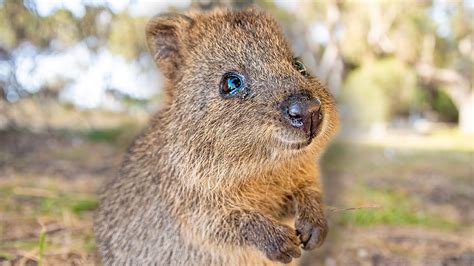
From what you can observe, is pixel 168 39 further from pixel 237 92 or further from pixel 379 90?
pixel 379 90

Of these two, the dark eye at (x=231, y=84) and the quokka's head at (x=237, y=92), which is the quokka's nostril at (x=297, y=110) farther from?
the dark eye at (x=231, y=84)

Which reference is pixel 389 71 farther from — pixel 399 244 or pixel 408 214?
pixel 399 244

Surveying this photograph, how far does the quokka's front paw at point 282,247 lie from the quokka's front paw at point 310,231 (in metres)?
0.09

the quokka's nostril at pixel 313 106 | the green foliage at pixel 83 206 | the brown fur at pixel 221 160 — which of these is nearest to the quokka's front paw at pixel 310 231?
the brown fur at pixel 221 160

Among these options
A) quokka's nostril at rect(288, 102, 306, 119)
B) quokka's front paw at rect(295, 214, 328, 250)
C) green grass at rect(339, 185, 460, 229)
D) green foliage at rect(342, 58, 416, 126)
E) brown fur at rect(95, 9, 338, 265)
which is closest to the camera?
quokka's nostril at rect(288, 102, 306, 119)

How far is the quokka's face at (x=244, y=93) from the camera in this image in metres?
1.67

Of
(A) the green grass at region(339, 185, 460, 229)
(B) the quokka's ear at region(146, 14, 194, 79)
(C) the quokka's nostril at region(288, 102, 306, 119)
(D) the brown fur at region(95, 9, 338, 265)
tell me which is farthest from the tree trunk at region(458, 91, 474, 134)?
(C) the quokka's nostril at region(288, 102, 306, 119)

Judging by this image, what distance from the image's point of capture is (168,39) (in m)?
2.28

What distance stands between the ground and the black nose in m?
1.73

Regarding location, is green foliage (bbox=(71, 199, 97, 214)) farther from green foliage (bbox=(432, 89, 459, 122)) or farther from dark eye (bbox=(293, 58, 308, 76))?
green foliage (bbox=(432, 89, 459, 122))

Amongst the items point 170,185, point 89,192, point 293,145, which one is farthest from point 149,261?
point 89,192

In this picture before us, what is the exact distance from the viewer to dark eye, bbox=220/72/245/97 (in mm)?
1862

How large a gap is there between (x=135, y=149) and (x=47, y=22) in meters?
1.75

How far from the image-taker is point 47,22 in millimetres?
3641
